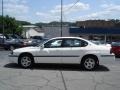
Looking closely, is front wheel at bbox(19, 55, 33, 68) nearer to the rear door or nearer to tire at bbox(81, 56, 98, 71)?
the rear door

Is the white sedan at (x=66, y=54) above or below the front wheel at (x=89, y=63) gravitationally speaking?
above

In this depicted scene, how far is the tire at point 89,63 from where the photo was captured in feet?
38.3

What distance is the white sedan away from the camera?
38.2 feet

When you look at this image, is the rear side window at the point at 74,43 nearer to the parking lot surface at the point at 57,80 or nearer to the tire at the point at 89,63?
the tire at the point at 89,63

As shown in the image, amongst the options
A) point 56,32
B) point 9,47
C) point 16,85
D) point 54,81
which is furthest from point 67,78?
point 56,32

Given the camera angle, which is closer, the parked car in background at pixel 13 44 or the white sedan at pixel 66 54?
the white sedan at pixel 66 54

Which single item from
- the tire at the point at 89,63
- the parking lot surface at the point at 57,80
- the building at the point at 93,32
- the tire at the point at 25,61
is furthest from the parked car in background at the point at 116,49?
the building at the point at 93,32

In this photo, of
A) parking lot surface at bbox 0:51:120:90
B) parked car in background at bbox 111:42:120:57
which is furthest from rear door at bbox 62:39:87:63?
parked car in background at bbox 111:42:120:57

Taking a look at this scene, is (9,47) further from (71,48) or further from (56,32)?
(56,32)

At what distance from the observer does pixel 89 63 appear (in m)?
11.7

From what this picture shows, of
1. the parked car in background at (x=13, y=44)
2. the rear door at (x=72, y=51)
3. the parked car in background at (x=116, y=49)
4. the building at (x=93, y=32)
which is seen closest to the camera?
the rear door at (x=72, y=51)

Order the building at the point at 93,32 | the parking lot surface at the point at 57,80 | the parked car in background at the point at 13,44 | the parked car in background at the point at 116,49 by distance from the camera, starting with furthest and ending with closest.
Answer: the building at the point at 93,32 → the parked car in background at the point at 13,44 → the parked car in background at the point at 116,49 → the parking lot surface at the point at 57,80

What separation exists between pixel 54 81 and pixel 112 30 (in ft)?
187

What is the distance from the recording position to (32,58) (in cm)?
1187
